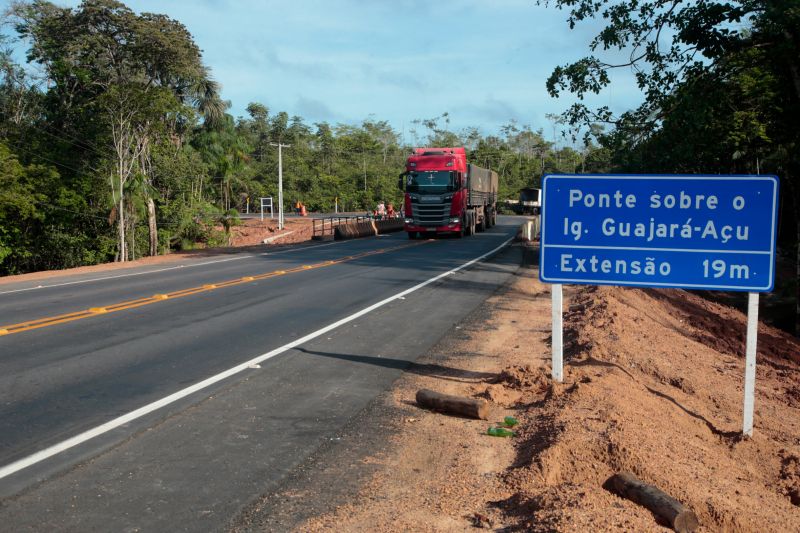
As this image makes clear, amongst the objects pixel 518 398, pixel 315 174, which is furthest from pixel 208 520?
pixel 315 174

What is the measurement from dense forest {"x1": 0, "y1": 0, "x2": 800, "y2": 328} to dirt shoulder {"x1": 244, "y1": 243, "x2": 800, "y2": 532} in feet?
25.3

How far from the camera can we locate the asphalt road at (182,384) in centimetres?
499

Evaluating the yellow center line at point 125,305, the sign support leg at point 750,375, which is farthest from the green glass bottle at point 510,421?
the yellow center line at point 125,305

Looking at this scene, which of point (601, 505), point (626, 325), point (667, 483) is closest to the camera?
point (601, 505)

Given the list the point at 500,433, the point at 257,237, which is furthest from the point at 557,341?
the point at 257,237

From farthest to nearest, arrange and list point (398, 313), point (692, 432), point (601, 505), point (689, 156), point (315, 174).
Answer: point (315, 174) → point (689, 156) → point (398, 313) → point (692, 432) → point (601, 505)

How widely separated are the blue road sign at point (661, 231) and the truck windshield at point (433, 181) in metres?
29.4

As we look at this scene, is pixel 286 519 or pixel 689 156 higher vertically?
pixel 689 156

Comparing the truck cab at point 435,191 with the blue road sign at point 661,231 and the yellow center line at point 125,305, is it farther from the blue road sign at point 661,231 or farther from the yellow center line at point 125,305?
the blue road sign at point 661,231

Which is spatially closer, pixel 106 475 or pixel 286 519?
pixel 286 519

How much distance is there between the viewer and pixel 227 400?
7332 millimetres

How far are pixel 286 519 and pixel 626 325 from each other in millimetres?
8444

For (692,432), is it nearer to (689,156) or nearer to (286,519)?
(286,519)

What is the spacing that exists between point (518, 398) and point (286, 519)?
3576mm
